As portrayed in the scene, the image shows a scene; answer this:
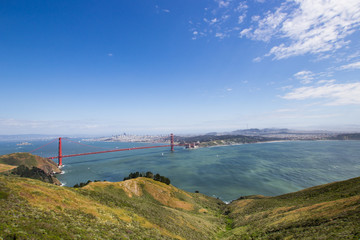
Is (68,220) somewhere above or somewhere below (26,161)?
above

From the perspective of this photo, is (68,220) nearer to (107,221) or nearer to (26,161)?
(107,221)

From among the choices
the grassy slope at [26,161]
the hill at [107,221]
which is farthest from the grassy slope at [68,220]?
the grassy slope at [26,161]

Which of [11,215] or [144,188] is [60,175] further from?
[11,215]

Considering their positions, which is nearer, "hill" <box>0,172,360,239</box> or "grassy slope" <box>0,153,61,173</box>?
"hill" <box>0,172,360,239</box>

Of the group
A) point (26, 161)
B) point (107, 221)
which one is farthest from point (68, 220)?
point (26, 161)

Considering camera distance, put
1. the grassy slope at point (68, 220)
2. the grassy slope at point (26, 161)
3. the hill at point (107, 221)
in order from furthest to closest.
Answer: the grassy slope at point (26, 161)
the hill at point (107, 221)
the grassy slope at point (68, 220)

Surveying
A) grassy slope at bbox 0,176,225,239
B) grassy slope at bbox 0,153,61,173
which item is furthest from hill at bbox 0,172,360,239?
grassy slope at bbox 0,153,61,173

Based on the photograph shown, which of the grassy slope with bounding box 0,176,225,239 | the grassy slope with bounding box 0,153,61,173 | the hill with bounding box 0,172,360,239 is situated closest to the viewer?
the grassy slope with bounding box 0,176,225,239

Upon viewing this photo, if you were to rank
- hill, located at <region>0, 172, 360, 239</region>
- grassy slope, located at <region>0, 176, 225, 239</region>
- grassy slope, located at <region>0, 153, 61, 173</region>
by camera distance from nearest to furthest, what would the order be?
1. grassy slope, located at <region>0, 176, 225, 239</region>
2. hill, located at <region>0, 172, 360, 239</region>
3. grassy slope, located at <region>0, 153, 61, 173</region>

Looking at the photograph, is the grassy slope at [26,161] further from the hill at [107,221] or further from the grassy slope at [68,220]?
the grassy slope at [68,220]

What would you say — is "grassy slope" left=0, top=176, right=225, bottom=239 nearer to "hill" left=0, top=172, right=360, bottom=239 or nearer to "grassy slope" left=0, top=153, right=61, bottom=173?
"hill" left=0, top=172, right=360, bottom=239

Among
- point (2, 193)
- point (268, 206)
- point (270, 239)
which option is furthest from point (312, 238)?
point (2, 193)
